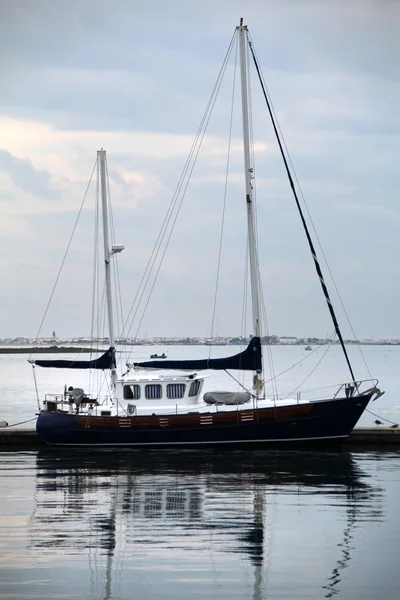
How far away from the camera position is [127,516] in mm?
23125

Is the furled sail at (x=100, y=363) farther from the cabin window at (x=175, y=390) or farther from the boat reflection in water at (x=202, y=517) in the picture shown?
the boat reflection in water at (x=202, y=517)

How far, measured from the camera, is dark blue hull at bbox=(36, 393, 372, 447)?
33906 millimetres

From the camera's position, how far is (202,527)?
2148 cm

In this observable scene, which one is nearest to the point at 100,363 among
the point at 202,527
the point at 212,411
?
the point at 212,411

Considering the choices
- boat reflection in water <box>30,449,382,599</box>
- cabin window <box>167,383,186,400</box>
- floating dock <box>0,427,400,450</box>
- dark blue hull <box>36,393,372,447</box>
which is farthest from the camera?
floating dock <box>0,427,400,450</box>

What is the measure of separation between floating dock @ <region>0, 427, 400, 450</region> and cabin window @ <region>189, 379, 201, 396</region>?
592cm

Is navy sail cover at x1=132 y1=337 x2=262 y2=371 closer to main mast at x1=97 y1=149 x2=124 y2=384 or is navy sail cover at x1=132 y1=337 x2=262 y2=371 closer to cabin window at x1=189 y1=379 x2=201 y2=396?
cabin window at x1=189 y1=379 x2=201 y2=396

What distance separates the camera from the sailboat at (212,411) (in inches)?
1339

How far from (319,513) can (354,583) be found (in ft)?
20.6

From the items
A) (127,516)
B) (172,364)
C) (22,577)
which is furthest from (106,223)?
(22,577)

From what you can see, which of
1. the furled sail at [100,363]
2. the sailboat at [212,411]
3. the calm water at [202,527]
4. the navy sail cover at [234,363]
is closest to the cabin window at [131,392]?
the sailboat at [212,411]

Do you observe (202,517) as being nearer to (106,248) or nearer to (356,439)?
(356,439)

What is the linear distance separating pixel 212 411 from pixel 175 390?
1.71 m

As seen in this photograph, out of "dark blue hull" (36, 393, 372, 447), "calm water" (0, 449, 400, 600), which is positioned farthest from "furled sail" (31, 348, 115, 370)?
"calm water" (0, 449, 400, 600)
